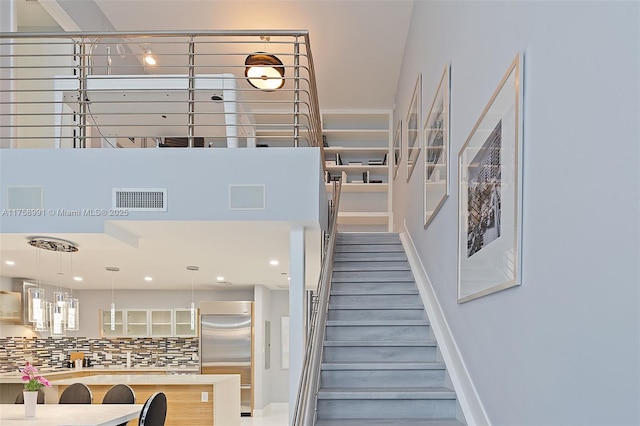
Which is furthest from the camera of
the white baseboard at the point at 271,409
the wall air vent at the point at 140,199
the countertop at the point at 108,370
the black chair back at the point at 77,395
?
the white baseboard at the point at 271,409

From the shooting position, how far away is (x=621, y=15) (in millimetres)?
1635

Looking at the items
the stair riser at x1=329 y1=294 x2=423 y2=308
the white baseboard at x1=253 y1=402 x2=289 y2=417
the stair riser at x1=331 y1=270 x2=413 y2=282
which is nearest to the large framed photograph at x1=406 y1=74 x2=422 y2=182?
the stair riser at x1=331 y1=270 x2=413 y2=282

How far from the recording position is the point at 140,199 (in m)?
4.54

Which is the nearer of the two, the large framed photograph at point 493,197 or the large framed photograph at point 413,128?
the large framed photograph at point 493,197

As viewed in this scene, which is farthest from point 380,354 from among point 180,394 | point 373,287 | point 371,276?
point 180,394

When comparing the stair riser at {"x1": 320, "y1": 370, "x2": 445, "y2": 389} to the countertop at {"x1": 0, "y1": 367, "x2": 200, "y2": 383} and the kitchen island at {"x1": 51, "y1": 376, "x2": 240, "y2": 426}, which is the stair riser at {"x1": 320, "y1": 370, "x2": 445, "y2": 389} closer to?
the kitchen island at {"x1": 51, "y1": 376, "x2": 240, "y2": 426}

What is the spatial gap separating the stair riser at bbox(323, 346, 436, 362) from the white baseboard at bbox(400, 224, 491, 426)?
0.18 metres

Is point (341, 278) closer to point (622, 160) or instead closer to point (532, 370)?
point (532, 370)

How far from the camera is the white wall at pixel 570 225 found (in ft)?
5.26

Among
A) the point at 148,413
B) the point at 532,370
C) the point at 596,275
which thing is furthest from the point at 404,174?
the point at 596,275

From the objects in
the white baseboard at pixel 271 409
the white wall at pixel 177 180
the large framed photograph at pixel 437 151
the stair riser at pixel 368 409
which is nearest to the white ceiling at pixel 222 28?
the white wall at pixel 177 180

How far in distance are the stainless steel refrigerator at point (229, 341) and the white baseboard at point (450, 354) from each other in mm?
5775

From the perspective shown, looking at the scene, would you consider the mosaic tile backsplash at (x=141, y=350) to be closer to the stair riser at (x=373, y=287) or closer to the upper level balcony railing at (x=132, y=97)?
the upper level balcony railing at (x=132, y=97)

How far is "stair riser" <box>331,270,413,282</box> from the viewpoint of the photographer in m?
5.77
